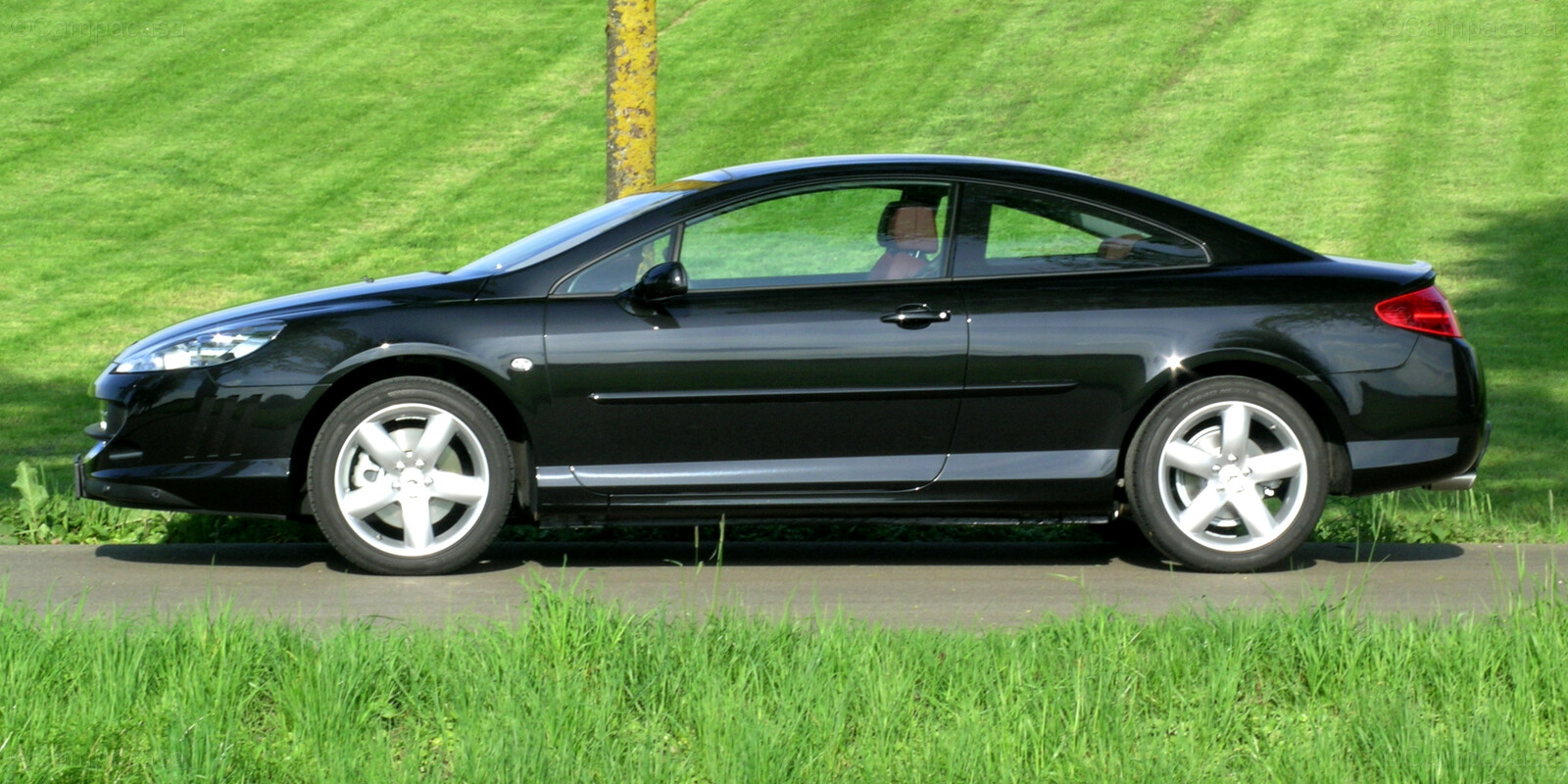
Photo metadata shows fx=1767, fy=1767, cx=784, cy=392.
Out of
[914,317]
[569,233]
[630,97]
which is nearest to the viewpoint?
[914,317]

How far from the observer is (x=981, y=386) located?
6195 millimetres

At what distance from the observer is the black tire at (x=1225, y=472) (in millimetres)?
6301

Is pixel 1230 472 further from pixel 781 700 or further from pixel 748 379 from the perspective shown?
pixel 781 700

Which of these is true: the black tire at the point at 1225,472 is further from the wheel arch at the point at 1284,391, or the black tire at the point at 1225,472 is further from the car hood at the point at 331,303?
the car hood at the point at 331,303

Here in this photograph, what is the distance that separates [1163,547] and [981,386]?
2.98 feet

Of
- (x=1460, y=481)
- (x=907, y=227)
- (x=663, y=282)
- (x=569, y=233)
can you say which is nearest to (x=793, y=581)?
(x=663, y=282)

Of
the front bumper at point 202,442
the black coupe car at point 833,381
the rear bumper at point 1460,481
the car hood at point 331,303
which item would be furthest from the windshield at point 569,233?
the rear bumper at point 1460,481

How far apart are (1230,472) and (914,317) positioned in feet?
4.21

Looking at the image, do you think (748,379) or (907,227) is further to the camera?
(907,227)

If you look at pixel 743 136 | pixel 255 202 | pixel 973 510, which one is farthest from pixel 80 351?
pixel 973 510

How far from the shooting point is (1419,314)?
6.38 meters

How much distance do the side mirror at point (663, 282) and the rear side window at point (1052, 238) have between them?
1009 mm

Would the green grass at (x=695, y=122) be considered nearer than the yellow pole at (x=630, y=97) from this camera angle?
No

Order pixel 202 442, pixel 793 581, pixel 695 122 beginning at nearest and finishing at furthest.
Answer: pixel 202 442, pixel 793 581, pixel 695 122
